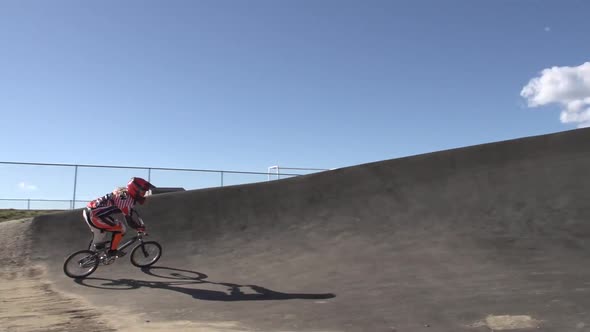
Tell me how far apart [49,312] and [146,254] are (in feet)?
10.7

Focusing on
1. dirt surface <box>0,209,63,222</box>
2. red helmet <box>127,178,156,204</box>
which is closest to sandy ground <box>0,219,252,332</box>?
red helmet <box>127,178,156,204</box>

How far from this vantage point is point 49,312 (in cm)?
678

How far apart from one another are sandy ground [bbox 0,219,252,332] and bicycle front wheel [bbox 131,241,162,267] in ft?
5.46

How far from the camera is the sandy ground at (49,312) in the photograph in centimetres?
569

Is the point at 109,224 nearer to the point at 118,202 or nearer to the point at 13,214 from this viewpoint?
the point at 118,202

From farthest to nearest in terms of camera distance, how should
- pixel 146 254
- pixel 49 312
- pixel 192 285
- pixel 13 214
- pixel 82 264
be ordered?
1. pixel 13 214
2. pixel 146 254
3. pixel 82 264
4. pixel 192 285
5. pixel 49 312

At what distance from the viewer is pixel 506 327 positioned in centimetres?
487

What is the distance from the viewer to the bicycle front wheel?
9977 millimetres

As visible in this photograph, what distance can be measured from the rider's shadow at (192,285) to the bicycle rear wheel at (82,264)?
5.9 inches

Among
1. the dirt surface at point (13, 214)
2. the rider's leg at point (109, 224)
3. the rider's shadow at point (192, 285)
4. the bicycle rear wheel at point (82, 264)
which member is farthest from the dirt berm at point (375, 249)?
the dirt surface at point (13, 214)

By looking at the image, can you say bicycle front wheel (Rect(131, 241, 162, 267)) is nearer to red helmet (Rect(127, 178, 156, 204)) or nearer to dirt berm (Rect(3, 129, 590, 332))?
Result: dirt berm (Rect(3, 129, 590, 332))

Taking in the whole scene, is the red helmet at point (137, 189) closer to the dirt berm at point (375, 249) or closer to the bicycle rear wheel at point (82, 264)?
the bicycle rear wheel at point (82, 264)

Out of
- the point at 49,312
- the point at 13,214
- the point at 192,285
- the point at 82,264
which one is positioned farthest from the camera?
the point at 13,214

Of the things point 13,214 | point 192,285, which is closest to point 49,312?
point 192,285
